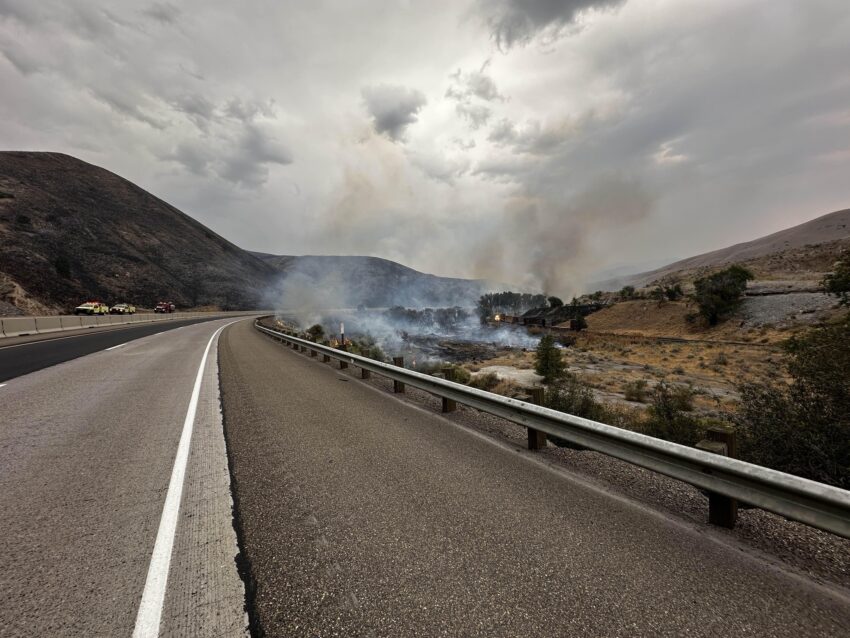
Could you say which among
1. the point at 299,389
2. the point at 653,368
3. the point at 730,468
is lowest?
the point at 653,368

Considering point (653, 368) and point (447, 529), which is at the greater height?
point (447, 529)

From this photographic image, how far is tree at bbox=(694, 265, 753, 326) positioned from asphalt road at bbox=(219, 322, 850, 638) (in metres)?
44.0

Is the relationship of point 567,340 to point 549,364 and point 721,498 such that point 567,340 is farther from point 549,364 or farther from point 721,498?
point 721,498

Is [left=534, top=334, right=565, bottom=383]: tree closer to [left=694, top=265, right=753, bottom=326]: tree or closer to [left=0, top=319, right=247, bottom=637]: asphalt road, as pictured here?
[left=0, top=319, right=247, bottom=637]: asphalt road

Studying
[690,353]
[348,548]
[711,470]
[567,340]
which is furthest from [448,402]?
[567,340]

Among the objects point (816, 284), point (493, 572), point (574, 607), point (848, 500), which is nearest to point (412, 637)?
point (493, 572)

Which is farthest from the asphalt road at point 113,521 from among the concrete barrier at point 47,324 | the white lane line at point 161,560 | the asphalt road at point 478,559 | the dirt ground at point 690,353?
the concrete barrier at point 47,324

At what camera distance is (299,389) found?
28.3 feet

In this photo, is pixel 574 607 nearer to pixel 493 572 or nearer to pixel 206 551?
pixel 493 572

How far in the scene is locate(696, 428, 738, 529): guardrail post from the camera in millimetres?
3113

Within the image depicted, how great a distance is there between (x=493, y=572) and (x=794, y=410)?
5930mm

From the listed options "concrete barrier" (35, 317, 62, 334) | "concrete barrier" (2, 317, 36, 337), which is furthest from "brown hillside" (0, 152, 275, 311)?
"concrete barrier" (2, 317, 36, 337)

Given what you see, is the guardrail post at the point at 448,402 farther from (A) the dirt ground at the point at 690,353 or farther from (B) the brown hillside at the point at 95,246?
(B) the brown hillside at the point at 95,246

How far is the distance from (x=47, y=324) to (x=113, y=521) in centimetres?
3159
